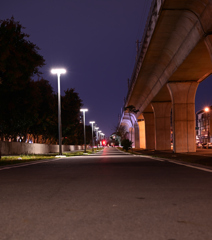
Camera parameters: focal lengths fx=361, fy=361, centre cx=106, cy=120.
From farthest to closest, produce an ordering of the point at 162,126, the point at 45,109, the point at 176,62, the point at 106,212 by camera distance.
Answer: the point at 162,126 → the point at 45,109 → the point at 176,62 → the point at 106,212

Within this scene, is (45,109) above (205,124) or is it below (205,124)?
below

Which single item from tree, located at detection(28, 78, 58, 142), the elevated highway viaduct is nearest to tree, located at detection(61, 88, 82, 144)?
tree, located at detection(28, 78, 58, 142)

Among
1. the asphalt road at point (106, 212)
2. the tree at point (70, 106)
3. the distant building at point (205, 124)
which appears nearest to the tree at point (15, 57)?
the asphalt road at point (106, 212)

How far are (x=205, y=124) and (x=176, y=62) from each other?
95143 millimetres

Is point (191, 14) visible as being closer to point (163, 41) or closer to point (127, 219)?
point (163, 41)

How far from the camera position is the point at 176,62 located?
30.2 meters

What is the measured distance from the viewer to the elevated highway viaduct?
70.2 feet

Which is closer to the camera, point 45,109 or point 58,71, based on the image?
point 58,71

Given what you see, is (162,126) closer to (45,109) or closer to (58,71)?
(45,109)

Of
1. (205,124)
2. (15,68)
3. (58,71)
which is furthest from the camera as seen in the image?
(205,124)

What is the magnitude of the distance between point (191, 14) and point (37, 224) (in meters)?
19.7

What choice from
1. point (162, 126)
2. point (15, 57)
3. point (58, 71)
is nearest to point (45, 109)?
point (58, 71)

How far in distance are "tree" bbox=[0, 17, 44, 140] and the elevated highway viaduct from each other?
8604mm

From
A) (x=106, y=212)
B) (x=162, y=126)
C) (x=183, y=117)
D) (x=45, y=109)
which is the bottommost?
(x=106, y=212)
